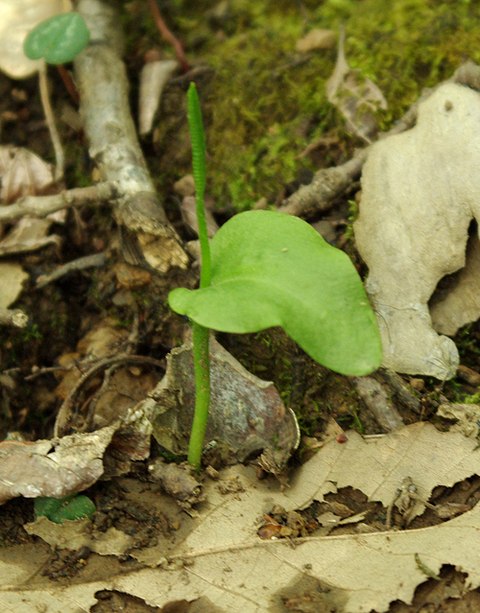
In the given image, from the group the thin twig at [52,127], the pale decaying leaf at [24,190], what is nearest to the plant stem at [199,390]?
the pale decaying leaf at [24,190]

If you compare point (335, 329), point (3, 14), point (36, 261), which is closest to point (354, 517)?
point (335, 329)

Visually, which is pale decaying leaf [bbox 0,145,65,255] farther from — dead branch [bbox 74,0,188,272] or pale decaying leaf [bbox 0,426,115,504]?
pale decaying leaf [bbox 0,426,115,504]

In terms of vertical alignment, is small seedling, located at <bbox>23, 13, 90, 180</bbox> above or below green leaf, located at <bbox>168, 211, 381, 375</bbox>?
above

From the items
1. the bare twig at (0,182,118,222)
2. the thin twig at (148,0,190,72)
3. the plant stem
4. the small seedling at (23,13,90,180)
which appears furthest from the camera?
the thin twig at (148,0,190,72)

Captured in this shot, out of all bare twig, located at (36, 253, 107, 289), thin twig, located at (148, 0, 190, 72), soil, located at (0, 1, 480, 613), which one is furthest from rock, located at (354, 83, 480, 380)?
thin twig, located at (148, 0, 190, 72)

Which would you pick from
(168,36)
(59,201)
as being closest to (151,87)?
(168,36)

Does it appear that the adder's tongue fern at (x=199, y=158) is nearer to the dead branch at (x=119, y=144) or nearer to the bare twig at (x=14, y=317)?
the dead branch at (x=119, y=144)
